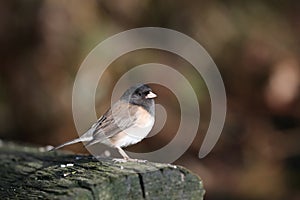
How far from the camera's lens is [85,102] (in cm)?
489

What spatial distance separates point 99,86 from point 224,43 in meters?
1.03

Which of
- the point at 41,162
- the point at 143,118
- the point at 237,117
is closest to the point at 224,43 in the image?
the point at 237,117

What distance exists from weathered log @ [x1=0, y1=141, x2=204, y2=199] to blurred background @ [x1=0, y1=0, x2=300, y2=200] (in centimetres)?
297

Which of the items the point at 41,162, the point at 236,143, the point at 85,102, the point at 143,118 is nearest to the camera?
the point at 41,162

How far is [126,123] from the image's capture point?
3070 mm

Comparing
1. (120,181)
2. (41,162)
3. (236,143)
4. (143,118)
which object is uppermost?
(236,143)

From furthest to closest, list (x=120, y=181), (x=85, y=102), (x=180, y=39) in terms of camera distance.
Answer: (x=180, y=39) < (x=85, y=102) < (x=120, y=181)

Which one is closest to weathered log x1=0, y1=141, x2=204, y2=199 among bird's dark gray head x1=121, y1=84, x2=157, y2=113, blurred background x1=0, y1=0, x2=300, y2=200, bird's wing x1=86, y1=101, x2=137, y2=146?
bird's wing x1=86, y1=101, x2=137, y2=146

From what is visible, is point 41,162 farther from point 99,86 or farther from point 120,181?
point 99,86

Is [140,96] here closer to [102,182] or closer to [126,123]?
[126,123]

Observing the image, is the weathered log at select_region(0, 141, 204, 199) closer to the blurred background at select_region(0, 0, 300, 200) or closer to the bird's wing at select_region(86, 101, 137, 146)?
the bird's wing at select_region(86, 101, 137, 146)

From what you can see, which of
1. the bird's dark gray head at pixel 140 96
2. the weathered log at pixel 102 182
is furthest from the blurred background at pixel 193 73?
the weathered log at pixel 102 182

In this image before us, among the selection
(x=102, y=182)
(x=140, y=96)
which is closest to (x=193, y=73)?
(x=140, y=96)

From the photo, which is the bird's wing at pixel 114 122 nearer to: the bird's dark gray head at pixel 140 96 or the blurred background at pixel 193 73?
the bird's dark gray head at pixel 140 96
